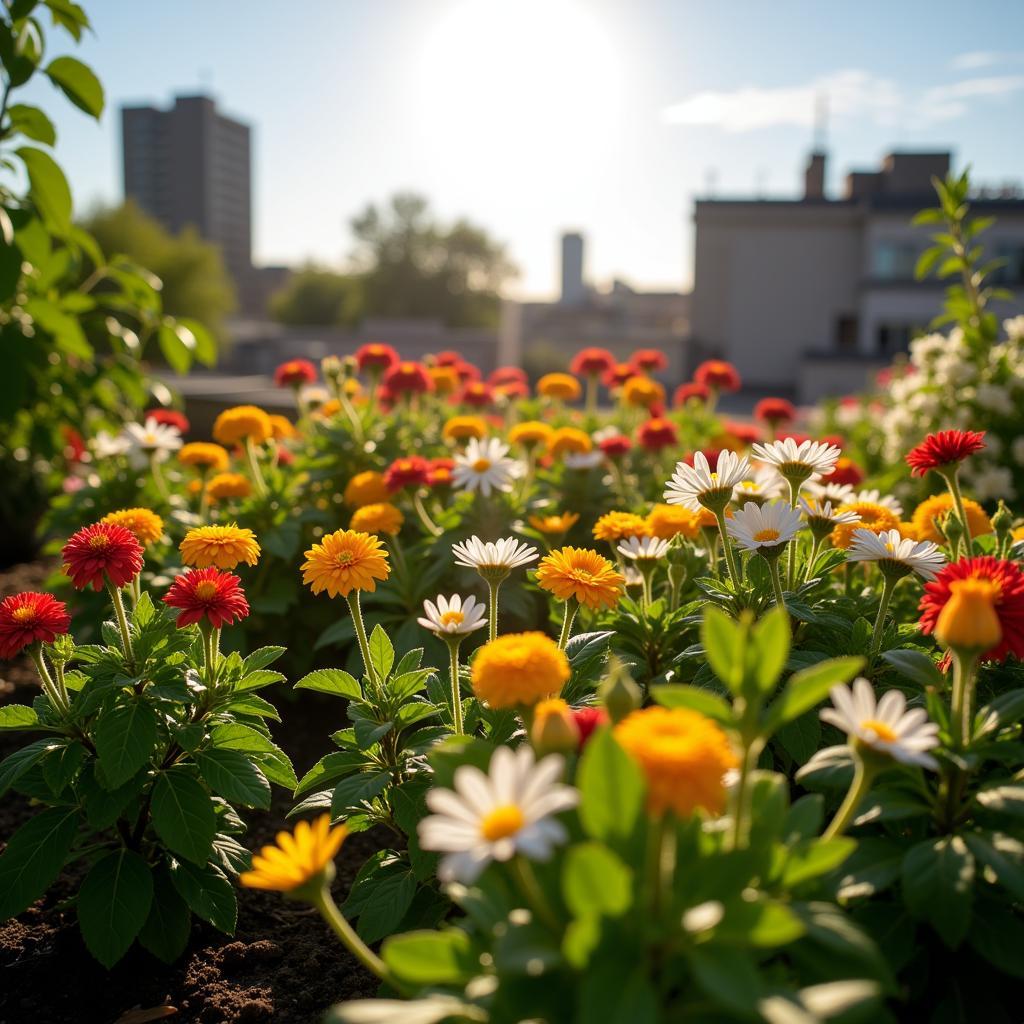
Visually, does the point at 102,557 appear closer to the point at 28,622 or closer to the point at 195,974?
the point at 28,622

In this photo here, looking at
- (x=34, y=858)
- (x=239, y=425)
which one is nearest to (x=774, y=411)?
(x=239, y=425)

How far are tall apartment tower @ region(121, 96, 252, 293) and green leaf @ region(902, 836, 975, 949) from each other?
79924mm

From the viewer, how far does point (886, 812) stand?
3.64 ft

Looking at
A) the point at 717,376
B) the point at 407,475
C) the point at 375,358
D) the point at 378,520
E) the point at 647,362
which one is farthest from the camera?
the point at 647,362

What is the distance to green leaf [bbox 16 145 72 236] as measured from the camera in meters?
2.74

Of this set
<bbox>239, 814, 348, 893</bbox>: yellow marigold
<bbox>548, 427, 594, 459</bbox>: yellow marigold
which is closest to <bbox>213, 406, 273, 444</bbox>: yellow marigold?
<bbox>548, 427, 594, 459</bbox>: yellow marigold

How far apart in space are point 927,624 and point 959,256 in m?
2.72

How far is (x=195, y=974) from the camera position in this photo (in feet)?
5.32

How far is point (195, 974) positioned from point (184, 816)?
1.11ft

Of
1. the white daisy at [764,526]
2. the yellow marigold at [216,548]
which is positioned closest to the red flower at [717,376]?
the white daisy at [764,526]

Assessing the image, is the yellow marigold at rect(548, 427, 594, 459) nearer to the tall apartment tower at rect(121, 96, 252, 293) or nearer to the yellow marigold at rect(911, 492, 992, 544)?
the yellow marigold at rect(911, 492, 992, 544)

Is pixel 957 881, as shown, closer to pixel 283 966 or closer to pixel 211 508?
pixel 283 966

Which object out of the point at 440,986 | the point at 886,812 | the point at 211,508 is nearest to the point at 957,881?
the point at 886,812

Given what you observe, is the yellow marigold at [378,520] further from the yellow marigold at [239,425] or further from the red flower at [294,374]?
the red flower at [294,374]
